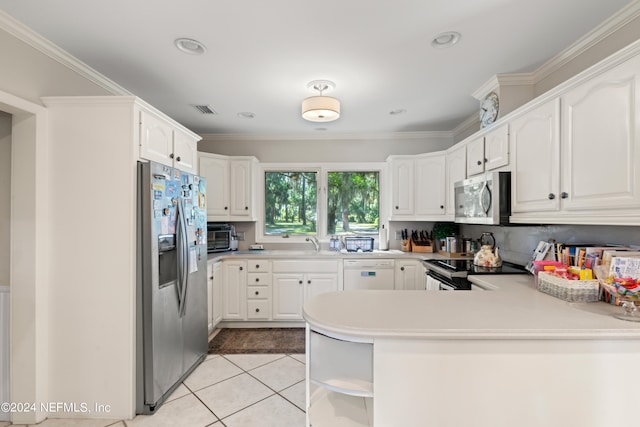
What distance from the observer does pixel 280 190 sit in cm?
420

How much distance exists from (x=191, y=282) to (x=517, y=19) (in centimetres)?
307

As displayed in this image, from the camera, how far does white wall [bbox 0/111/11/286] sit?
1.91 m

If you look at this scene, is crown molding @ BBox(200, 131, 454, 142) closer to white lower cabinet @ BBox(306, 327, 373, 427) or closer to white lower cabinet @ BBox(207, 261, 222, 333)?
white lower cabinet @ BBox(207, 261, 222, 333)

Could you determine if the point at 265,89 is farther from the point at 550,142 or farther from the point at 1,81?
the point at 550,142

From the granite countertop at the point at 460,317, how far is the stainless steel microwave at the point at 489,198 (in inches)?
29.5

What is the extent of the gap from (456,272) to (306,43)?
7.12 ft

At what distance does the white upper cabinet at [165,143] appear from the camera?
6.79 feet

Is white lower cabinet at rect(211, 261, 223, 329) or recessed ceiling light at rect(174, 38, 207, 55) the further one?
white lower cabinet at rect(211, 261, 223, 329)

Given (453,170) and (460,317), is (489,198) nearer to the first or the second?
(453,170)

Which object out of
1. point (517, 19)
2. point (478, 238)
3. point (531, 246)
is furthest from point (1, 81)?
point (478, 238)

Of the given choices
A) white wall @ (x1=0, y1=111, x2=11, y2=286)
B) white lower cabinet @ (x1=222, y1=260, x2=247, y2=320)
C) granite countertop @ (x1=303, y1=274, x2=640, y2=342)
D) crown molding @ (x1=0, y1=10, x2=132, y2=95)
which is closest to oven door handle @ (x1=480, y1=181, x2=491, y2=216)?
granite countertop @ (x1=303, y1=274, x2=640, y2=342)

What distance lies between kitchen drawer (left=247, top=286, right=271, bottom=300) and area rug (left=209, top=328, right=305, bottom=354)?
425 millimetres

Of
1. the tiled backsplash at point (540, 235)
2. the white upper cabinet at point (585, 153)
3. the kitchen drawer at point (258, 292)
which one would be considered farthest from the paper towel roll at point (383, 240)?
the white upper cabinet at point (585, 153)

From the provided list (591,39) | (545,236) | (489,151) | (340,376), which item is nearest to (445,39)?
(591,39)
